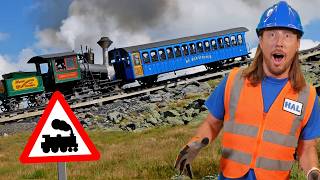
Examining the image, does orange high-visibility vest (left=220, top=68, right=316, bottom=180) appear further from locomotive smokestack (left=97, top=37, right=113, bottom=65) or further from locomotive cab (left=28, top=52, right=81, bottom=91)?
locomotive smokestack (left=97, top=37, right=113, bottom=65)

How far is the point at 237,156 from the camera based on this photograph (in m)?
2.97

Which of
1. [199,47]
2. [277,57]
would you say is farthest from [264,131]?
[199,47]

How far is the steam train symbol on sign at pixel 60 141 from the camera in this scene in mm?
4703

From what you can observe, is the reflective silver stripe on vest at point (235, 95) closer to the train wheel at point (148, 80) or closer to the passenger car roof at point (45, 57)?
the passenger car roof at point (45, 57)

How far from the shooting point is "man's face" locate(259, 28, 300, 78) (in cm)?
290

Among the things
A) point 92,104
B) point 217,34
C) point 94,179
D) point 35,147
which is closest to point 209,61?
point 217,34

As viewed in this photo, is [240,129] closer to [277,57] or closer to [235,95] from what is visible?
[235,95]

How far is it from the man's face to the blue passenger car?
29423 millimetres

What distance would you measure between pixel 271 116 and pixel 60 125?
253 cm

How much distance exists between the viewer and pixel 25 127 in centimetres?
2584

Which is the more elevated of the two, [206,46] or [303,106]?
[303,106]

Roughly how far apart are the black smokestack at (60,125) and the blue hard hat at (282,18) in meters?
2.51

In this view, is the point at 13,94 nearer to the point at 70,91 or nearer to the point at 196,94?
the point at 70,91

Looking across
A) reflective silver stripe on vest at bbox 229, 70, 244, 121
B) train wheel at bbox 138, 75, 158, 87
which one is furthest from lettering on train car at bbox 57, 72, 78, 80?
reflective silver stripe on vest at bbox 229, 70, 244, 121
